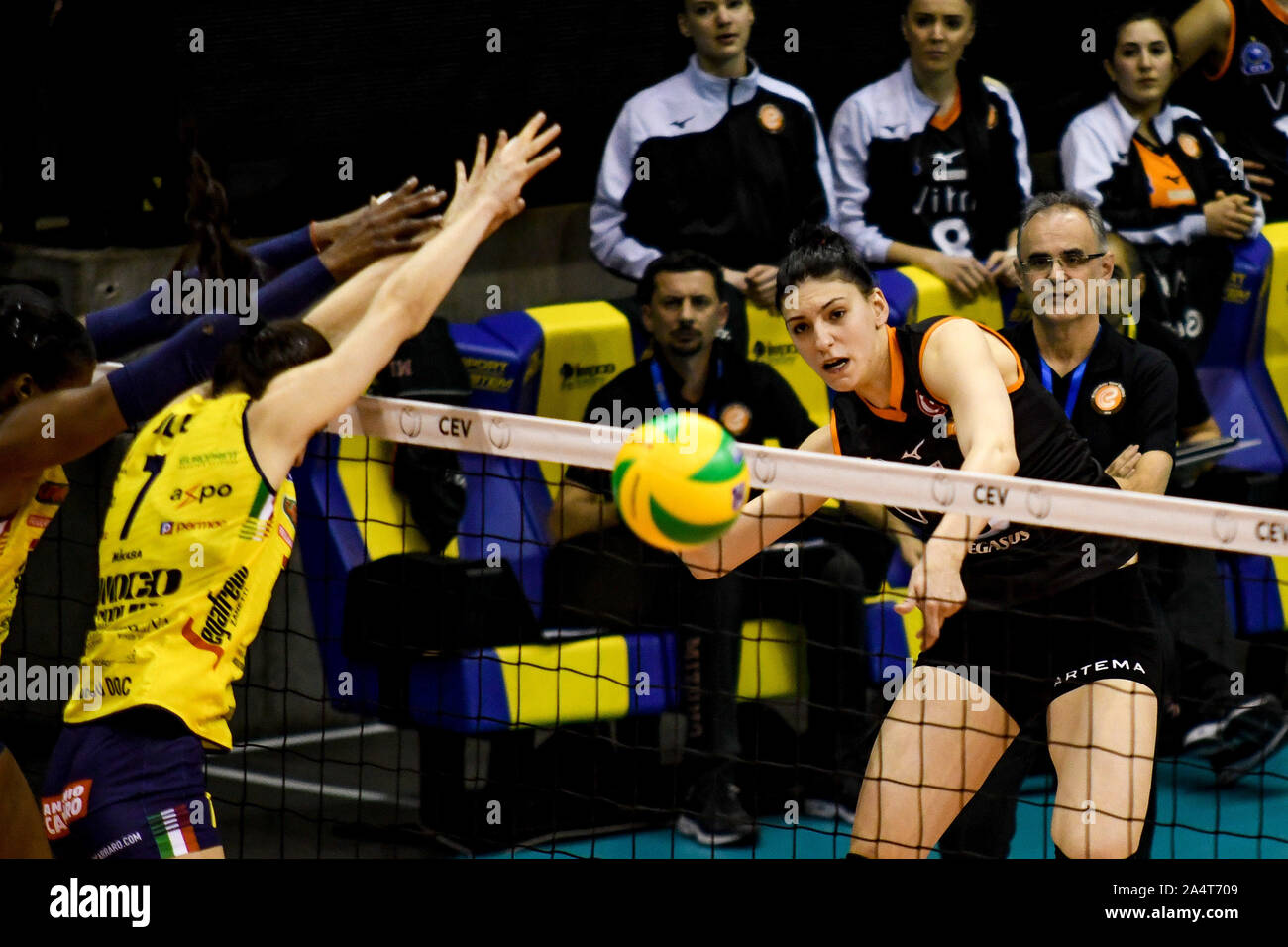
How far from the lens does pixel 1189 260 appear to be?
7.59 metres

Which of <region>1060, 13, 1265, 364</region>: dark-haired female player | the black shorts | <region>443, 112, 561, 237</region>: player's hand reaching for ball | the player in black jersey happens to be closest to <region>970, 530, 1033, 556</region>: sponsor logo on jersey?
the black shorts

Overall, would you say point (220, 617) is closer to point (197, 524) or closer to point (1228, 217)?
point (197, 524)

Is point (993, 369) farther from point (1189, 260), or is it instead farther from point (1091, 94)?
point (1091, 94)

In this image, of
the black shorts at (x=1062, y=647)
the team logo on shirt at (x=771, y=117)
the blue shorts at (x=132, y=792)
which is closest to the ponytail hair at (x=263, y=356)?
the blue shorts at (x=132, y=792)

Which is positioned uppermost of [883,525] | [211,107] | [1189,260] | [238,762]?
[211,107]

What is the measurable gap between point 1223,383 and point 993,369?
4.04m

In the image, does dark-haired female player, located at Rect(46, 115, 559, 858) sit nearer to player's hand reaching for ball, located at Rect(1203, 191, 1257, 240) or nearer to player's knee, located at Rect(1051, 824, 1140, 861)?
player's knee, located at Rect(1051, 824, 1140, 861)

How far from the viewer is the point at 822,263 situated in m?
4.21

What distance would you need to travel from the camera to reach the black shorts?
168 inches

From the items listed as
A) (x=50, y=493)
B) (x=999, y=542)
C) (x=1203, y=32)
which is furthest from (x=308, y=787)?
(x=1203, y=32)

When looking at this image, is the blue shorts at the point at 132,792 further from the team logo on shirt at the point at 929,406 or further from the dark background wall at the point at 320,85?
the dark background wall at the point at 320,85

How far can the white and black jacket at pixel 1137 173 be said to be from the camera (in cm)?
742

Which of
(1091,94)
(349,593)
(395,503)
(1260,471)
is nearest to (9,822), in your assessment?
(349,593)

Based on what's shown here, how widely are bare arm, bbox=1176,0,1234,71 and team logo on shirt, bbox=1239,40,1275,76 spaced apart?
0.09 meters
